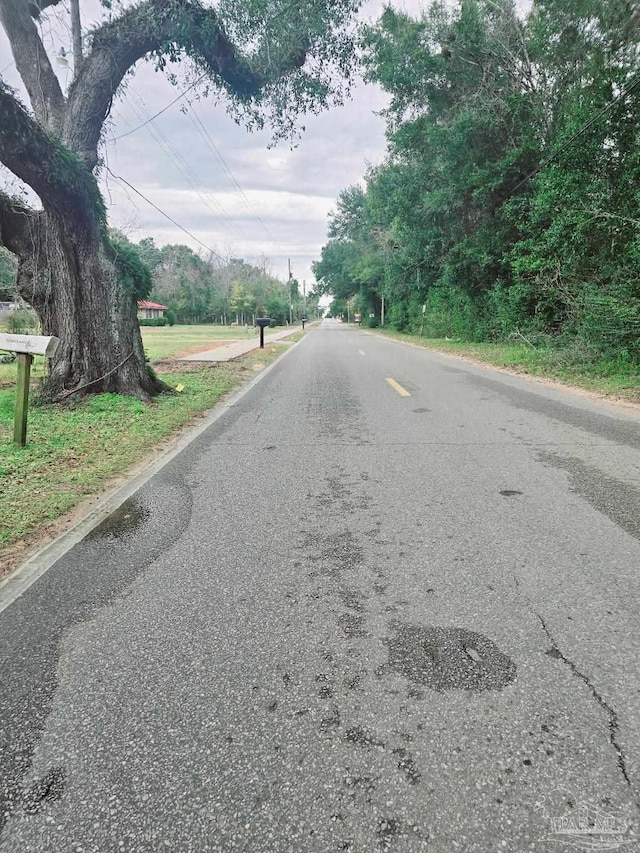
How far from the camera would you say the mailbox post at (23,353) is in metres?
5.26

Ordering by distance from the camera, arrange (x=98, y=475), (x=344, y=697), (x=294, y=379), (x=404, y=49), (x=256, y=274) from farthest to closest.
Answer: (x=256, y=274) < (x=404, y=49) < (x=294, y=379) < (x=98, y=475) < (x=344, y=697)

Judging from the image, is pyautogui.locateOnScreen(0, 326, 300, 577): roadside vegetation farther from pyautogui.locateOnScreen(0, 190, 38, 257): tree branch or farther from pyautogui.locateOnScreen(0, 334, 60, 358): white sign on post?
pyautogui.locateOnScreen(0, 190, 38, 257): tree branch

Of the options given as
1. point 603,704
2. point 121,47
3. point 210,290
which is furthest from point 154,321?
point 603,704

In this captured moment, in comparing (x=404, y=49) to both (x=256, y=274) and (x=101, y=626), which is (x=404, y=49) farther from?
(x=256, y=274)

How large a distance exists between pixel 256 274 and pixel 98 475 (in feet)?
308

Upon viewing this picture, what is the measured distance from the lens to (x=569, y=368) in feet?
39.2

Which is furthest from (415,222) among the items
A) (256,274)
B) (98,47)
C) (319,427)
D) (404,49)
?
(256,274)

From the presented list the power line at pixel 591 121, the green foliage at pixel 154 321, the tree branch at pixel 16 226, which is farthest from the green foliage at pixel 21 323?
the green foliage at pixel 154 321

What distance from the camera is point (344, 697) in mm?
1831

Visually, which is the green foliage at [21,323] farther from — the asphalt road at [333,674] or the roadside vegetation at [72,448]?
the asphalt road at [333,674]

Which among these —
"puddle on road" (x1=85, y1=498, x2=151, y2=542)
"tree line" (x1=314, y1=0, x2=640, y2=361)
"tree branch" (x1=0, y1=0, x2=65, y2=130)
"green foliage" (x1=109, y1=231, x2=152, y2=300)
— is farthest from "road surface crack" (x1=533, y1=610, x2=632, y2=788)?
"tree line" (x1=314, y1=0, x2=640, y2=361)

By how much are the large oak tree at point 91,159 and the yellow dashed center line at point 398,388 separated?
463cm

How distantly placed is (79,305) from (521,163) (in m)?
15.8

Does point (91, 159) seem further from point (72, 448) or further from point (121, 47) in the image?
point (72, 448)
